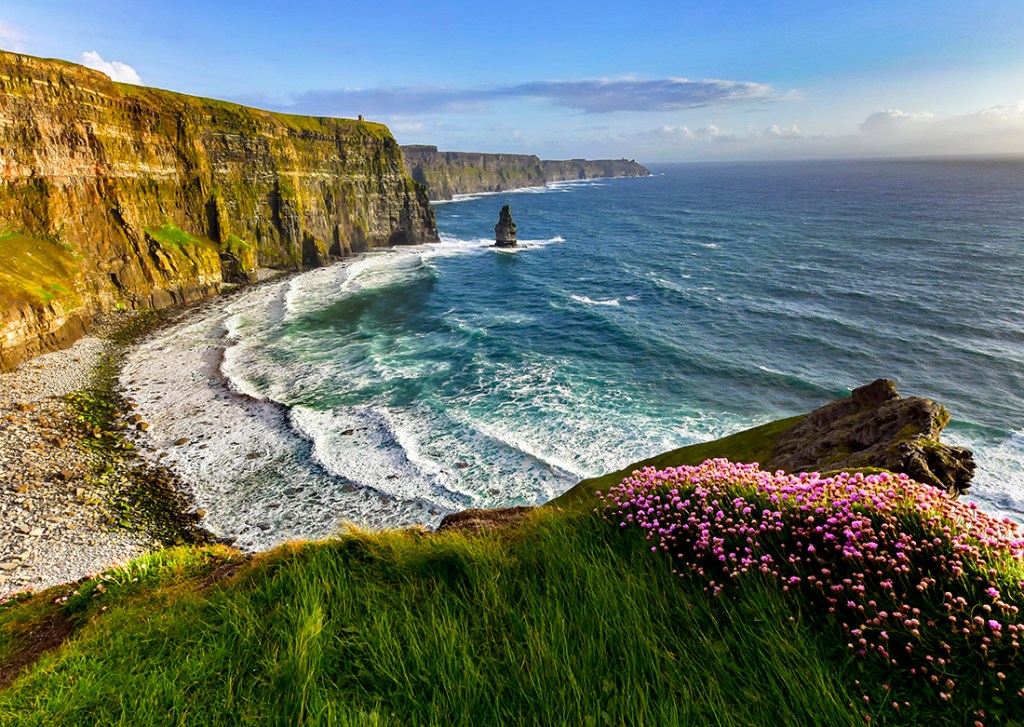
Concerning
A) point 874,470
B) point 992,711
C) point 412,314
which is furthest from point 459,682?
point 412,314

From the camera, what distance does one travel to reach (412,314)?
50344mm

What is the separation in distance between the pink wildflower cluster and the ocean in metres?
15.5

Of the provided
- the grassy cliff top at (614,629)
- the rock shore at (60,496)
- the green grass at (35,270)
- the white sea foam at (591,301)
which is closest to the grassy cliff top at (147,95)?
the green grass at (35,270)

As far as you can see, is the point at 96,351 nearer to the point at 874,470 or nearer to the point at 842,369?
the point at 874,470

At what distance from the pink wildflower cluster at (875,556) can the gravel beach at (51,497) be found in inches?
818

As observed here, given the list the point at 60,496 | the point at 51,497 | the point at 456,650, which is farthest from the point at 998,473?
the point at 51,497

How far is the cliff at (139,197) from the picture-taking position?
1506 inches

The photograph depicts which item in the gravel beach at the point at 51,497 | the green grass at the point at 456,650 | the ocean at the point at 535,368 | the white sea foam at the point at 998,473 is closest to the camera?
the green grass at the point at 456,650

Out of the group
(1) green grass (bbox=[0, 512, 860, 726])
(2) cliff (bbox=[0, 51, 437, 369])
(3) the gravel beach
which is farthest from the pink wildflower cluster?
(2) cliff (bbox=[0, 51, 437, 369])

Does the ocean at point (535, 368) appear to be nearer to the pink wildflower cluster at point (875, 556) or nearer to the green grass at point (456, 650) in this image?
the green grass at point (456, 650)

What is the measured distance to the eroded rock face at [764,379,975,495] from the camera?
9.00 metres

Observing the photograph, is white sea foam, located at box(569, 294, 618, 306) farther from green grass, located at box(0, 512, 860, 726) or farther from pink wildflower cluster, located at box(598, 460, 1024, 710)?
green grass, located at box(0, 512, 860, 726)

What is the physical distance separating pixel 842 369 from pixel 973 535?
35.7 m

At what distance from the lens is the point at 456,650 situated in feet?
15.1
